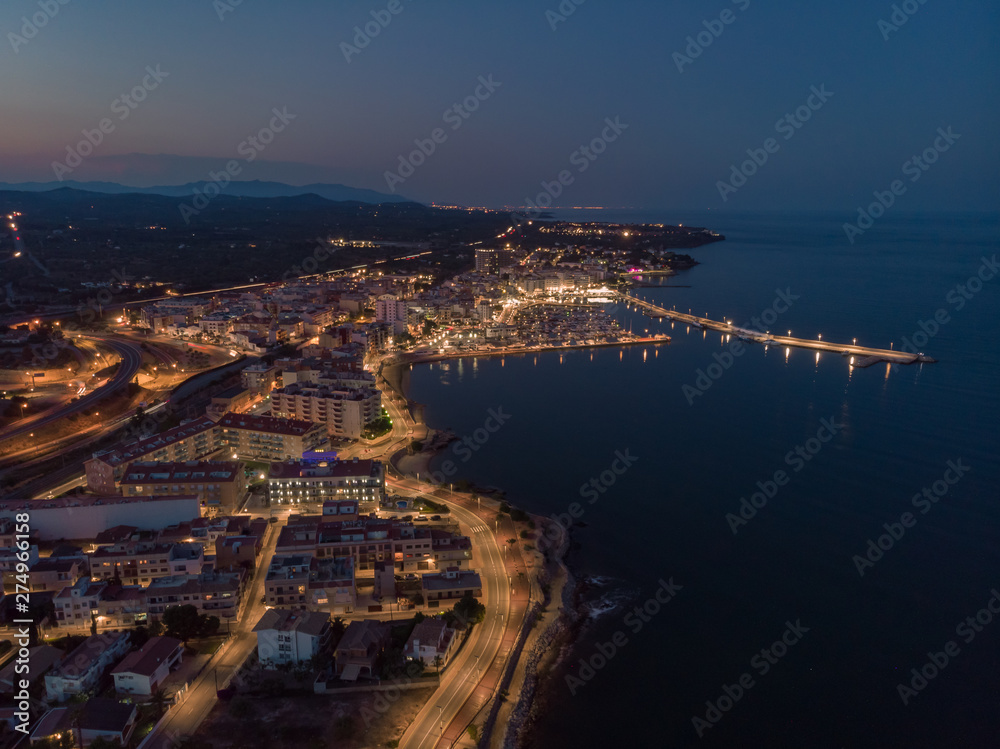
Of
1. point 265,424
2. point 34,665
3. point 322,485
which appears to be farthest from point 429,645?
point 265,424

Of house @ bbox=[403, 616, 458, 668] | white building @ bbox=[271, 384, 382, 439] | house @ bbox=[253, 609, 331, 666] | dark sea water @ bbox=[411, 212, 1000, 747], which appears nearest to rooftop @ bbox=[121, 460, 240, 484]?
white building @ bbox=[271, 384, 382, 439]

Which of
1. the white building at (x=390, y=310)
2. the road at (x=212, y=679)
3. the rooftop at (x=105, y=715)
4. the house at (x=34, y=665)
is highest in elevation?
the white building at (x=390, y=310)

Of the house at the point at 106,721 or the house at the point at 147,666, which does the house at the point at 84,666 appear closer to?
the house at the point at 147,666

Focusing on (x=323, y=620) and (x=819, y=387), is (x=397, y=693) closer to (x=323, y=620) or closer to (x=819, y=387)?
(x=323, y=620)

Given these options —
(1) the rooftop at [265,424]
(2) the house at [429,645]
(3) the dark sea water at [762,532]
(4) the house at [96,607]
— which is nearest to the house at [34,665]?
(4) the house at [96,607]

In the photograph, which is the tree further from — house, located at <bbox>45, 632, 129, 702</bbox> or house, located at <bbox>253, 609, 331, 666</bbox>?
house, located at <bbox>45, 632, 129, 702</bbox>
